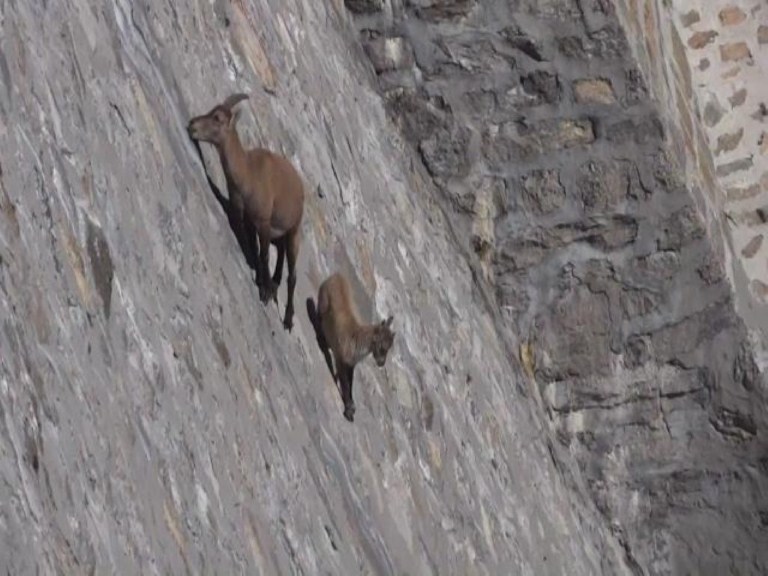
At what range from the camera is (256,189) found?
15.5ft

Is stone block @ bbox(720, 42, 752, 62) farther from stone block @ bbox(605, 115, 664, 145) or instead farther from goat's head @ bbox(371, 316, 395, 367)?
goat's head @ bbox(371, 316, 395, 367)

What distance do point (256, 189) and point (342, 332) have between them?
1.92 ft

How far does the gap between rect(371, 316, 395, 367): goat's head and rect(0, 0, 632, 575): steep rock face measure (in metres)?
0.17

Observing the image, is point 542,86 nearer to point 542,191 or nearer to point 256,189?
point 542,191

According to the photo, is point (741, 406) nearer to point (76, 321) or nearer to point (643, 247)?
point (643, 247)

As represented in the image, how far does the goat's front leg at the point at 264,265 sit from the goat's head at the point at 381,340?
19.5 inches

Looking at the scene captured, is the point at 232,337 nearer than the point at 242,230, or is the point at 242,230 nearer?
the point at 232,337

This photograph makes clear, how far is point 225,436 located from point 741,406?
10.6ft

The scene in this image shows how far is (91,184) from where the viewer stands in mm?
4066

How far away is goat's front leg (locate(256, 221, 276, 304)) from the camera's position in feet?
15.6

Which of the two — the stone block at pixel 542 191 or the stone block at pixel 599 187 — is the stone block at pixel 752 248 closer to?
the stone block at pixel 599 187

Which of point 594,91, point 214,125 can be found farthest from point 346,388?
point 594,91

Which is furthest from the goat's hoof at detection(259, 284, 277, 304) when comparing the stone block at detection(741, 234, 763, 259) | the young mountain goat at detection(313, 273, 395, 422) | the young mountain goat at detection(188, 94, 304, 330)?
the stone block at detection(741, 234, 763, 259)

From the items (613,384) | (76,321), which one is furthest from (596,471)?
(76,321)
